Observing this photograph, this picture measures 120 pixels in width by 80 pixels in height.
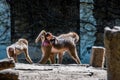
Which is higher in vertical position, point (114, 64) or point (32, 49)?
point (114, 64)

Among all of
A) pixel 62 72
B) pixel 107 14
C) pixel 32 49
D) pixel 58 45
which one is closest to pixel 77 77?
pixel 62 72

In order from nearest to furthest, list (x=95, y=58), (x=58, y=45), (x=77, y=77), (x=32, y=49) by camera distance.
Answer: (x=77, y=77) → (x=95, y=58) → (x=58, y=45) → (x=32, y=49)

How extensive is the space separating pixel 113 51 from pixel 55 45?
365 centimetres

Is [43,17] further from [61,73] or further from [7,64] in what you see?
[7,64]

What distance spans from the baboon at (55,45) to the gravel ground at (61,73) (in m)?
1.42

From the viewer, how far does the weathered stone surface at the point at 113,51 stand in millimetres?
4293

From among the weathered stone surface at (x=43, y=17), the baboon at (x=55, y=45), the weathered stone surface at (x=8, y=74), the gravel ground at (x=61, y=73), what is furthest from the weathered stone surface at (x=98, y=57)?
the weathered stone surface at (x=43, y=17)

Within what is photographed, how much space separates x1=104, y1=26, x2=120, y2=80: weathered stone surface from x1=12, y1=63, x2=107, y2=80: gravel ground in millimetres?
761

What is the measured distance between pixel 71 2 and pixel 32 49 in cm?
156

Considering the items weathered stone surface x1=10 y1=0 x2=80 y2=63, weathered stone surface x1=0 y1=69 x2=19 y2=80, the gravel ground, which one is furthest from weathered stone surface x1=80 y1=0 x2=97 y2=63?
weathered stone surface x1=0 y1=69 x2=19 y2=80

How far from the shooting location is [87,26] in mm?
13148

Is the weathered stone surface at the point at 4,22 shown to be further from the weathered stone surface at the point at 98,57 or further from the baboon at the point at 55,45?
the weathered stone surface at the point at 98,57

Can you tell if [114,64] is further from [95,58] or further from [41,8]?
[41,8]

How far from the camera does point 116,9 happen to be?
531 inches
